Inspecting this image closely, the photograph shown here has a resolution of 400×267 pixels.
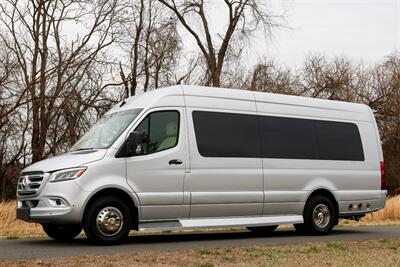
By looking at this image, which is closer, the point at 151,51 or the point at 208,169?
the point at 208,169

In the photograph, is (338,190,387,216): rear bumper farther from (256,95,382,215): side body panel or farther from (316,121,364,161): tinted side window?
(316,121,364,161): tinted side window

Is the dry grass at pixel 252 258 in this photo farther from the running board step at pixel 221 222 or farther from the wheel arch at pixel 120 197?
the wheel arch at pixel 120 197

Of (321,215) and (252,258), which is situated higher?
(321,215)

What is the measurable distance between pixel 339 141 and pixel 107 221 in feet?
19.3

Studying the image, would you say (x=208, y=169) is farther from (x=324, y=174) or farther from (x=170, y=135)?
(x=324, y=174)

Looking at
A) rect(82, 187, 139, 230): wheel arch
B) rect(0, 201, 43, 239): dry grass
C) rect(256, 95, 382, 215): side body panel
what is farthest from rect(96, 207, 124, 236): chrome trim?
rect(0, 201, 43, 239): dry grass

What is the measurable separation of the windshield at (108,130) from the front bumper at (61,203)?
98 centimetres

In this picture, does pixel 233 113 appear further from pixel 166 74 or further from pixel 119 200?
pixel 166 74

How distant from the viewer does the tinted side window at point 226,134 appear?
11.3 m

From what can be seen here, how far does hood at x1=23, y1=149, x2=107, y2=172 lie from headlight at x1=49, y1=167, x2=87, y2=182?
73 millimetres

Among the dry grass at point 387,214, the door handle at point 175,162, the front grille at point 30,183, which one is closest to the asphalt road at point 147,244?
the front grille at point 30,183

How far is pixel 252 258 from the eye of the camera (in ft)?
27.6

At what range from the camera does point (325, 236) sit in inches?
500

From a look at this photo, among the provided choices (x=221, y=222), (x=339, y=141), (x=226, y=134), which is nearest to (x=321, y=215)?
(x=339, y=141)
